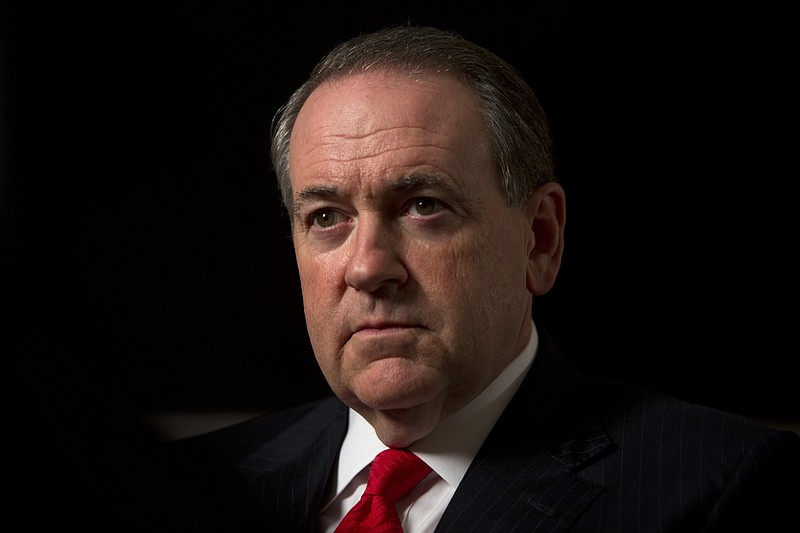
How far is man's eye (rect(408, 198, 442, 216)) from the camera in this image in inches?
73.7

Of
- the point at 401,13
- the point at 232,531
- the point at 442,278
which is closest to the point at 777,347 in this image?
the point at 442,278

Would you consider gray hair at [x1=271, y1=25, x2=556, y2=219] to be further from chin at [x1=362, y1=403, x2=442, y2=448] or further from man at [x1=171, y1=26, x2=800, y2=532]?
chin at [x1=362, y1=403, x2=442, y2=448]

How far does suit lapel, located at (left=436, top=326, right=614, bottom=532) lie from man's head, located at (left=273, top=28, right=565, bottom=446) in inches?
4.0

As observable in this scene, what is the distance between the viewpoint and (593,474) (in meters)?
1.85

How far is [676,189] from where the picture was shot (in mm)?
2646

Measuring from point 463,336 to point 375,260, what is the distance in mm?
241

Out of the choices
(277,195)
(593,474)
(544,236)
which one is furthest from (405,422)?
(277,195)

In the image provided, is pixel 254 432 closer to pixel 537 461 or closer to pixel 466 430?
pixel 466 430

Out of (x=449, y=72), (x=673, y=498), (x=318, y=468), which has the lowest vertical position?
(x=318, y=468)

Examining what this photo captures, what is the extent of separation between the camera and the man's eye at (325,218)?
1957 millimetres

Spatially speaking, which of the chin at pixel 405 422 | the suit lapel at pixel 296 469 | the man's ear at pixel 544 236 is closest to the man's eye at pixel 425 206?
the man's ear at pixel 544 236

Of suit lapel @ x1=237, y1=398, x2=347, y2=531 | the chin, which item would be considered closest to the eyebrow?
the chin

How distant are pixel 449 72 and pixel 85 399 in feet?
3.39

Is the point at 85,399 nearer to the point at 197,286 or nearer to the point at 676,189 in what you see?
the point at 197,286
